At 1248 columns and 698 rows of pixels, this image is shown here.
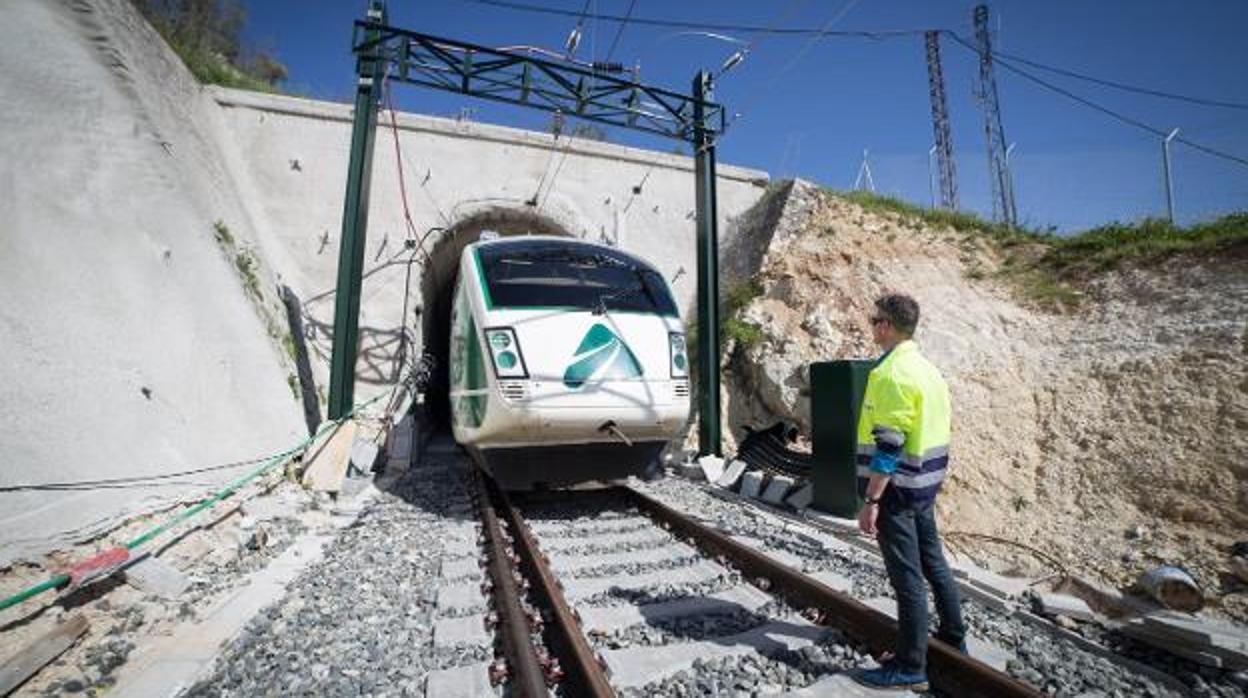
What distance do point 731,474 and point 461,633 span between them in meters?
5.00

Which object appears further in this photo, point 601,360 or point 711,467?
point 711,467

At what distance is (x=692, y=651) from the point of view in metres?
3.05

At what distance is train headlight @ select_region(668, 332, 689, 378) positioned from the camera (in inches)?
246

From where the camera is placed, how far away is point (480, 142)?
1372 centimetres

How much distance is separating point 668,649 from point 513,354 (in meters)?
3.23

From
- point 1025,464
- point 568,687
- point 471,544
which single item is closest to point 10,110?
point 471,544

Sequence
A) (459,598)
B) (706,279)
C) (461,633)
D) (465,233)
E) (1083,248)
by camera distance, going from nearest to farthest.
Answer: (461,633) < (459,598) < (1083,248) < (706,279) < (465,233)

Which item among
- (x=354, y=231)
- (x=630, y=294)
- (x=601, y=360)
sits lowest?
(x=601, y=360)

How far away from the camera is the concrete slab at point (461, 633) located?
321 centimetres

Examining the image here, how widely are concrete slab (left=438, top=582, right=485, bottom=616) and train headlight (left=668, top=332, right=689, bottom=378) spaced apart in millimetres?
2965

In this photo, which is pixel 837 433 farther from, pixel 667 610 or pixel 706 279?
pixel 706 279

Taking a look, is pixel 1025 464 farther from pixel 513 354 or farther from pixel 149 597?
pixel 149 597

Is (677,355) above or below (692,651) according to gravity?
above

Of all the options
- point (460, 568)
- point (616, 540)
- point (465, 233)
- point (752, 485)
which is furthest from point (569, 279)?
point (465, 233)
